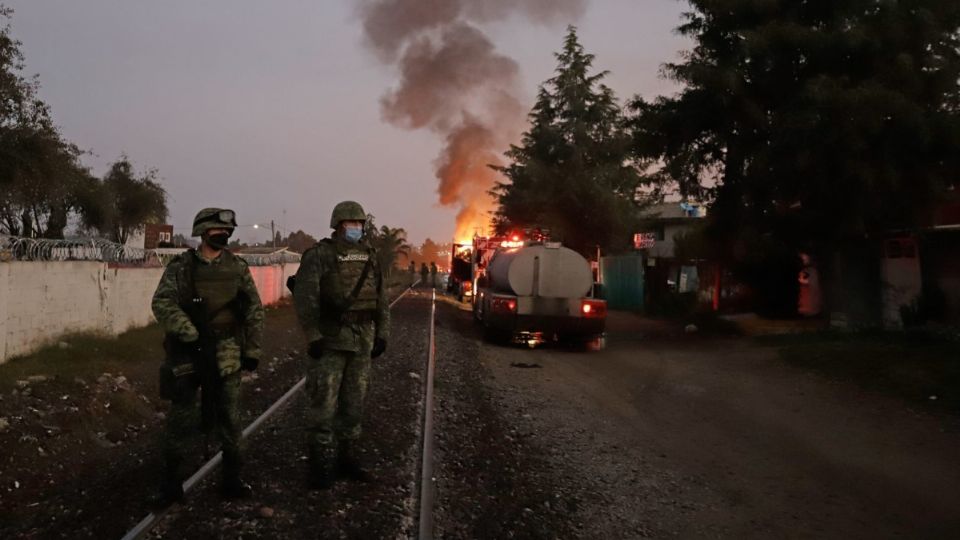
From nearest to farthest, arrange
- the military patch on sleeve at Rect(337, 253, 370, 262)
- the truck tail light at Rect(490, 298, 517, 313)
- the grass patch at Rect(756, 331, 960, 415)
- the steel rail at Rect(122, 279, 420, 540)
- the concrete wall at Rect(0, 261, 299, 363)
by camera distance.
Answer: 1. the steel rail at Rect(122, 279, 420, 540)
2. the military patch on sleeve at Rect(337, 253, 370, 262)
3. the concrete wall at Rect(0, 261, 299, 363)
4. the grass patch at Rect(756, 331, 960, 415)
5. the truck tail light at Rect(490, 298, 517, 313)

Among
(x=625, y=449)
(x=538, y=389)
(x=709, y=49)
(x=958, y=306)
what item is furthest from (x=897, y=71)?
(x=625, y=449)

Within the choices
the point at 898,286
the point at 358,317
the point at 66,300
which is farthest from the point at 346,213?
the point at 898,286

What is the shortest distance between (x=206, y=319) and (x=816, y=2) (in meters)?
15.7

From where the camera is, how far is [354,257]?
5324 mm

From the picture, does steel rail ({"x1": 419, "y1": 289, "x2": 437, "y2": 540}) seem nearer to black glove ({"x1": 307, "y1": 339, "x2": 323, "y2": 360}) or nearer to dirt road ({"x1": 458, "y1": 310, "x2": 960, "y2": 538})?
dirt road ({"x1": 458, "y1": 310, "x2": 960, "y2": 538})

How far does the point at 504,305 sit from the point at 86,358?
25.3 feet

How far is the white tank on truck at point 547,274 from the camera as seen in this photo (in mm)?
14234

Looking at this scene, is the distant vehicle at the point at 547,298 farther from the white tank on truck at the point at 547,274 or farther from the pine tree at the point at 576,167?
the pine tree at the point at 576,167

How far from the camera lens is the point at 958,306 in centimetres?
1530

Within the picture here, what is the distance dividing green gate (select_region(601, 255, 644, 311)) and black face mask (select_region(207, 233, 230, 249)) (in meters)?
23.8

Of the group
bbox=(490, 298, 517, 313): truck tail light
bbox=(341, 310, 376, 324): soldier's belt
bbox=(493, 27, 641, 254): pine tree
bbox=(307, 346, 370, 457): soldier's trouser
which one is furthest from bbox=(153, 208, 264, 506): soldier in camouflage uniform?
bbox=(493, 27, 641, 254): pine tree

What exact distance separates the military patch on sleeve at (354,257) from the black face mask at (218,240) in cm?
86

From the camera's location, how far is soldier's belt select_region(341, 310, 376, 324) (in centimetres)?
523

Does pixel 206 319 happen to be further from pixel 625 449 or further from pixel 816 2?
pixel 816 2
